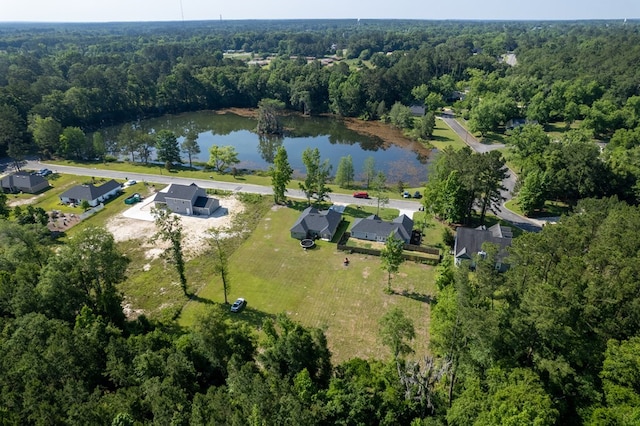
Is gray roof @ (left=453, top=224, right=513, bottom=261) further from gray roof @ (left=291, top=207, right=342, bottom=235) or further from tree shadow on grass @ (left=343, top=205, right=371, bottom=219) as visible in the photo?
gray roof @ (left=291, top=207, right=342, bottom=235)

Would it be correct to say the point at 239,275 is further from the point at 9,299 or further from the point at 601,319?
the point at 601,319

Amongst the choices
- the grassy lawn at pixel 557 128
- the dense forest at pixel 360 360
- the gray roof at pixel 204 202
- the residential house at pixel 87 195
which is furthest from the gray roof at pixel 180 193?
the grassy lawn at pixel 557 128

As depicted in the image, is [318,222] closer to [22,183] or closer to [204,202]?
[204,202]

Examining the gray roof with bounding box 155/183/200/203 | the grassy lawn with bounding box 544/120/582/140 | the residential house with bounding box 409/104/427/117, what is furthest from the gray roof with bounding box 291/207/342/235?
the residential house with bounding box 409/104/427/117

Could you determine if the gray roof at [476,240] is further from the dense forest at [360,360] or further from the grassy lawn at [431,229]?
the dense forest at [360,360]

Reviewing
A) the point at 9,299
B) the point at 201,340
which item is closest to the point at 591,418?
the point at 201,340
